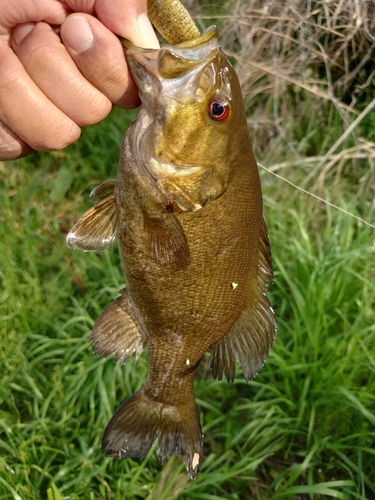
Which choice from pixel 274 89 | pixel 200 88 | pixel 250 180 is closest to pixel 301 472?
pixel 250 180

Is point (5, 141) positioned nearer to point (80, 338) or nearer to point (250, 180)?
point (250, 180)

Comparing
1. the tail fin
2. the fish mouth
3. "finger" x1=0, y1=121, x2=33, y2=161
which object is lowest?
the tail fin

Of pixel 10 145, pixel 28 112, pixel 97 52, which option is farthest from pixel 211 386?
pixel 97 52

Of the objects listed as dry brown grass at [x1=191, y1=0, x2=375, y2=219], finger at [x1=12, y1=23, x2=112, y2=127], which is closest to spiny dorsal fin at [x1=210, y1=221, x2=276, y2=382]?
finger at [x1=12, y1=23, x2=112, y2=127]

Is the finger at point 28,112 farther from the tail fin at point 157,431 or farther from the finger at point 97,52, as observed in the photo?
the tail fin at point 157,431

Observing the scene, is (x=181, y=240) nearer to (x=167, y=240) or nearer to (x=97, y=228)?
(x=167, y=240)

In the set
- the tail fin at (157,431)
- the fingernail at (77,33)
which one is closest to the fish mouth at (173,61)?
the fingernail at (77,33)

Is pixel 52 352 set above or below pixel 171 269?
below

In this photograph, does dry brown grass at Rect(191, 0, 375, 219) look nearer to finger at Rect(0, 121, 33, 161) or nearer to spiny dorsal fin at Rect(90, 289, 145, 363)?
spiny dorsal fin at Rect(90, 289, 145, 363)
